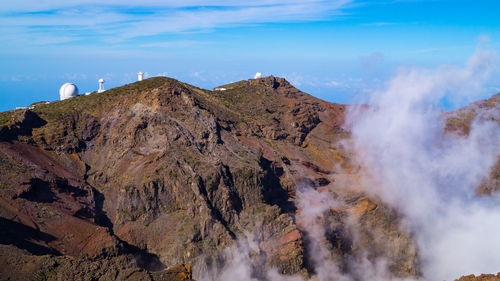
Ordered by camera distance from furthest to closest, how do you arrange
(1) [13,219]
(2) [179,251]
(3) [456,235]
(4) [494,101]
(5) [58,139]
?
1. (4) [494,101]
2. (3) [456,235]
3. (5) [58,139]
4. (2) [179,251]
5. (1) [13,219]

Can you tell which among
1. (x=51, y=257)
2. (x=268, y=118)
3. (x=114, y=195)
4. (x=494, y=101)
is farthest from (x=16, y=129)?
(x=494, y=101)

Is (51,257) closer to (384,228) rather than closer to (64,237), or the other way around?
(64,237)

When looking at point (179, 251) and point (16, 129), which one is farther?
point (16, 129)

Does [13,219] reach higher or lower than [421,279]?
higher

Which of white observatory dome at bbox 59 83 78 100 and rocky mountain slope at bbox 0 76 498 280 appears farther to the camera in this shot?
white observatory dome at bbox 59 83 78 100

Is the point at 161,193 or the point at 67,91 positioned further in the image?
the point at 67,91

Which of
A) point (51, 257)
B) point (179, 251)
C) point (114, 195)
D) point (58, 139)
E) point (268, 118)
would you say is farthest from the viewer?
point (268, 118)

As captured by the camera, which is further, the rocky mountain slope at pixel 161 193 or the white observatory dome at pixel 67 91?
the white observatory dome at pixel 67 91

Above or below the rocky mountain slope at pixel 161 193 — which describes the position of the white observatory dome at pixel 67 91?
above
